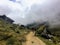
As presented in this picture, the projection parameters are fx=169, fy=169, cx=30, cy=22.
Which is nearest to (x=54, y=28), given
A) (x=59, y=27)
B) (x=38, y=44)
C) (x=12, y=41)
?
(x=59, y=27)

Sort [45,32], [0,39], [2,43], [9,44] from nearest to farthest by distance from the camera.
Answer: [9,44], [2,43], [0,39], [45,32]

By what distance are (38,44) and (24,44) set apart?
7.96 meters

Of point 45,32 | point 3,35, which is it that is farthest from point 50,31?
point 3,35

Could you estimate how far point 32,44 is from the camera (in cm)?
9669

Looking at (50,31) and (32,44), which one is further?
(50,31)

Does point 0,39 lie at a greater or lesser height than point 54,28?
lesser

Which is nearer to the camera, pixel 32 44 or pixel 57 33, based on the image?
pixel 32 44

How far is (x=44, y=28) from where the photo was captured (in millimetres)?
154125

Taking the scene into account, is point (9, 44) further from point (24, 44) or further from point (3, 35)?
point (3, 35)

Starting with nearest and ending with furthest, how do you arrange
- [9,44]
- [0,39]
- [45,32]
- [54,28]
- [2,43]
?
1. [9,44]
2. [2,43]
3. [0,39]
4. [54,28]
5. [45,32]

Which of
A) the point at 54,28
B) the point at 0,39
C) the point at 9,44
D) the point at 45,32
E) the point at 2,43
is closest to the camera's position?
the point at 9,44

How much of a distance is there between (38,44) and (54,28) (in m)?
41.9

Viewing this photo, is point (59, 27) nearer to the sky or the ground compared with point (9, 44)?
nearer to the sky

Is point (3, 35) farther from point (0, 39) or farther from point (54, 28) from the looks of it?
point (54, 28)
